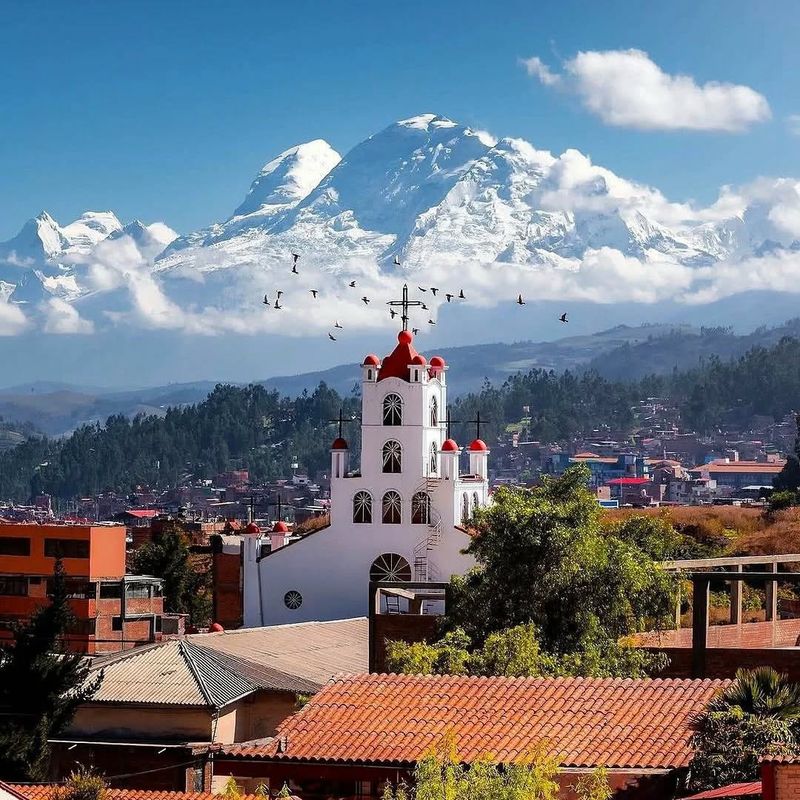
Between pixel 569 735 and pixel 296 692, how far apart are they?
15.5m

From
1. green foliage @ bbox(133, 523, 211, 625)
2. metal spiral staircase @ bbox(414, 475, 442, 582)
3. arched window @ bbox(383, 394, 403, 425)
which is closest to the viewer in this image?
metal spiral staircase @ bbox(414, 475, 442, 582)

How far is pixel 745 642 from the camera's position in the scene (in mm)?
34594

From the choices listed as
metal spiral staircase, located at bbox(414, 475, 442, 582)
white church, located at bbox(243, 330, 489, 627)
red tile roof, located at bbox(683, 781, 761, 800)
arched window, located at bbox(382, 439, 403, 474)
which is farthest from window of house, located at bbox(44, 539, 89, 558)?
red tile roof, located at bbox(683, 781, 761, 800)

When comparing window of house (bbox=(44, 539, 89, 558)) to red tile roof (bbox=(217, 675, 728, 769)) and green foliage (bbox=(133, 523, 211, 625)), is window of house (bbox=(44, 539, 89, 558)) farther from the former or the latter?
red tile roof (bbox=(217, 675, 728, 769))

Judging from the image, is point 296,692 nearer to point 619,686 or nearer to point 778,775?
point 619,686

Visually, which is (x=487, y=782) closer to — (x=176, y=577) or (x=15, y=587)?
(x=15, y=587)

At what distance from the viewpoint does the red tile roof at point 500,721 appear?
24297mm

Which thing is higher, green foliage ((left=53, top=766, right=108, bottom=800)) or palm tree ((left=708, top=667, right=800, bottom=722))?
palm tree ((left=708, top=667, right=800, bottom=722))

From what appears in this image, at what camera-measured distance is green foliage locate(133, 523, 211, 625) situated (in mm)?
81375

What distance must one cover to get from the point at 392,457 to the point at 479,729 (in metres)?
48.6

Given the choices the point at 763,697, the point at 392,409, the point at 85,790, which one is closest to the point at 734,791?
the point at 763,697

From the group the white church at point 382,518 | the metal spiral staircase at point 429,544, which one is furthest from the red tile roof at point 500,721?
the metal spiral staircase at point 429,544

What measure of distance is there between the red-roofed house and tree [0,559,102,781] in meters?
6.17

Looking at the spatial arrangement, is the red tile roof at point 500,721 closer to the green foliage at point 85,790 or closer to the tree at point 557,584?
the green foliage at point 85,790
